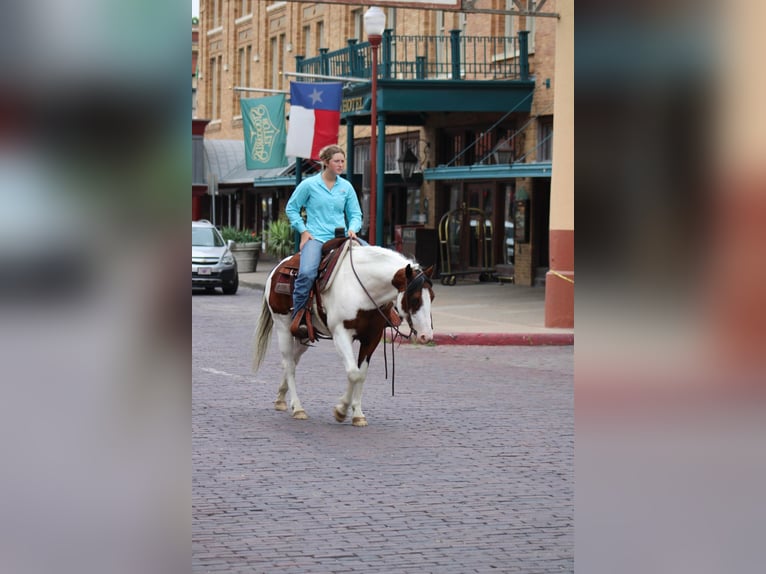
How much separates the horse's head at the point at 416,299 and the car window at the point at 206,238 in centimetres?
1916

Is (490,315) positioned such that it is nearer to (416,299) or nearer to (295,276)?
(295,276)

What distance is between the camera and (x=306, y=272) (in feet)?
35.1

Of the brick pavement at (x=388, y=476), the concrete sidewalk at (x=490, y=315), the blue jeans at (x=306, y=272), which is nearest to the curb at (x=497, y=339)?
the concrete sidewalk at (x=490, y=315)

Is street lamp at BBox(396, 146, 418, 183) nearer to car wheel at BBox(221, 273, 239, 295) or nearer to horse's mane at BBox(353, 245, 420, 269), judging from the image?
car wheel at BBox(221, 273, 239, 295)

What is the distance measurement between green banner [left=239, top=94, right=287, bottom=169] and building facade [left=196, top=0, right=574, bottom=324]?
1.65m

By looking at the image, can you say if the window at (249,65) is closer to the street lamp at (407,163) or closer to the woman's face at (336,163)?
the street lamp at (407,163)

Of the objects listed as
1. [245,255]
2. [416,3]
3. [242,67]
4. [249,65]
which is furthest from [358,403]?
[242,67]

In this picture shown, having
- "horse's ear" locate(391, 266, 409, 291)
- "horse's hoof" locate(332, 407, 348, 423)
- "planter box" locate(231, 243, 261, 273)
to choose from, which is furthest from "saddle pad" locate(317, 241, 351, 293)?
"planter box" locate(231, 243, 261, 273)

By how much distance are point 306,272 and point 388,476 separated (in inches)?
109

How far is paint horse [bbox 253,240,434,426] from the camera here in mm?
10266

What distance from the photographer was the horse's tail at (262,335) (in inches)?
445
